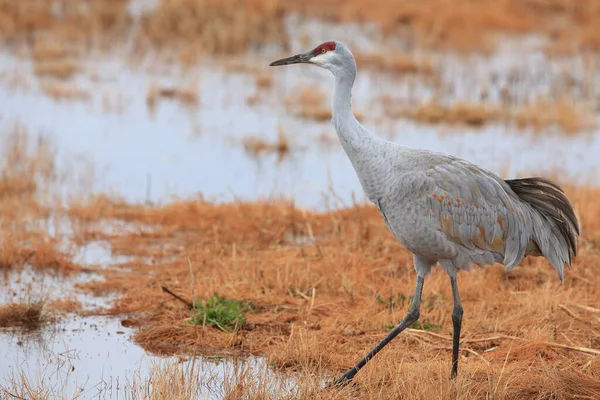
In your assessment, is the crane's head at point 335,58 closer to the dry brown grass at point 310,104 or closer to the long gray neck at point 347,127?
the long gray neck at point 347,127

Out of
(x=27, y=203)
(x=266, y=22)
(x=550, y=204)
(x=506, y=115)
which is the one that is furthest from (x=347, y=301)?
(x=266, y=22)

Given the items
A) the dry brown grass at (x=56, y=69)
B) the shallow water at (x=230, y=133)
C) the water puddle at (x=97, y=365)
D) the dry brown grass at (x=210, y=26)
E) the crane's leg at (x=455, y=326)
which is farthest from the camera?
the dry brown grass at (x=210, y=26)

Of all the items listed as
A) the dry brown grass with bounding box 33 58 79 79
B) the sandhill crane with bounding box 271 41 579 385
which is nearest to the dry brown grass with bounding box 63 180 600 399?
the sandhill crane with bounding box 271 41 579 385

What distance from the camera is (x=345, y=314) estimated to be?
6602mm

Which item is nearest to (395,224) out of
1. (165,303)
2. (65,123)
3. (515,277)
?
(165,303)

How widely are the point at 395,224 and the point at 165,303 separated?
1961 millimetres

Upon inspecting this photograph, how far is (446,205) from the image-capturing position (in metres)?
5.29

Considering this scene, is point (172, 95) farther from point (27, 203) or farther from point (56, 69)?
point (27, 203)

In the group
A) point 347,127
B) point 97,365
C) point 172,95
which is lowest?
point 97,365

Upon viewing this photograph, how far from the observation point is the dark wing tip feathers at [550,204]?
18.3 ft

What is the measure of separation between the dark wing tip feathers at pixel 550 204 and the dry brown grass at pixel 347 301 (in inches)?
26.7

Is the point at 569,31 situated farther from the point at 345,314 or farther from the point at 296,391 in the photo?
the point at 296,391

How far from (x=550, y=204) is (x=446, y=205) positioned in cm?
69

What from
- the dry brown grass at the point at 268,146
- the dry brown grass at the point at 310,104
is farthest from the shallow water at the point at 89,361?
the dry brown grass at the point at 310,104
